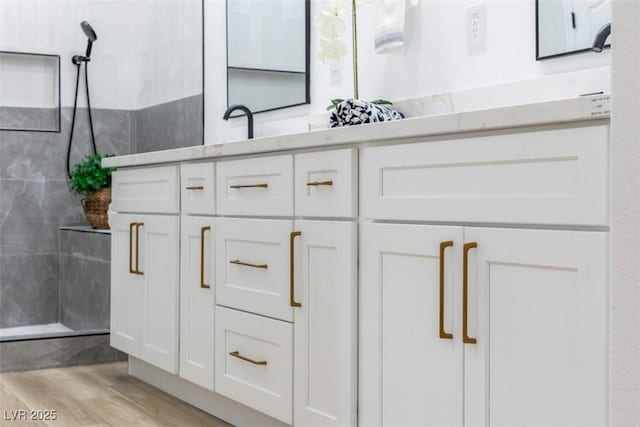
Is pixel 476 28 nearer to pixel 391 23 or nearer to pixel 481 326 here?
pixel 391 23

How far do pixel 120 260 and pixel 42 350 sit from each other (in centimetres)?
63

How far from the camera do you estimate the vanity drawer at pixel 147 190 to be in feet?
9.17

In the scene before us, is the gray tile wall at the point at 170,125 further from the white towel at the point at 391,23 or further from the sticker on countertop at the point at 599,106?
the sticker on countertop at the point at 599,106

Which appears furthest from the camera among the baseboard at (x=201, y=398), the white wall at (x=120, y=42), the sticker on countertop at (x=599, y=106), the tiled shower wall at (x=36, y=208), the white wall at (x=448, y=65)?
the tiled shower wall at (x=36, y=208)

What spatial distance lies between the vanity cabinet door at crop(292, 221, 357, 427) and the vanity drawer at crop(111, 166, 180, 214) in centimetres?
86

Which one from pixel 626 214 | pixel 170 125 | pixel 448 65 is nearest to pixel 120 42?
pixel 170 125

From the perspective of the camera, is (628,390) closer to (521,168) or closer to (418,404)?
(521,168)

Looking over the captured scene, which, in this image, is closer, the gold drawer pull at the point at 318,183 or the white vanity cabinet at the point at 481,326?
the white vanity cabinet at the point at 481,326

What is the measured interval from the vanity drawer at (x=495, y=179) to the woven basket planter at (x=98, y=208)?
8.07 ft

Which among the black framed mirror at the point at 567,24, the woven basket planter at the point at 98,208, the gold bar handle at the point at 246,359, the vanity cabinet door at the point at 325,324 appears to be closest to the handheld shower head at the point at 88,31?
the woven basket planter at the point at 98,208

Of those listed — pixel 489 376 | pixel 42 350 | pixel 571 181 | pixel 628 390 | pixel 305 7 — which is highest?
pixel 305 7

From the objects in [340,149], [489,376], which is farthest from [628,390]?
[340,149]

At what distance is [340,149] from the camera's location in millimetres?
1916

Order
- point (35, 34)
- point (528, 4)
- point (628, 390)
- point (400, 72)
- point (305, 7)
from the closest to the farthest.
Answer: point (628, 390) < point (528, 4) < point (400, 72) < point (305, 7) < point (35, 34)
